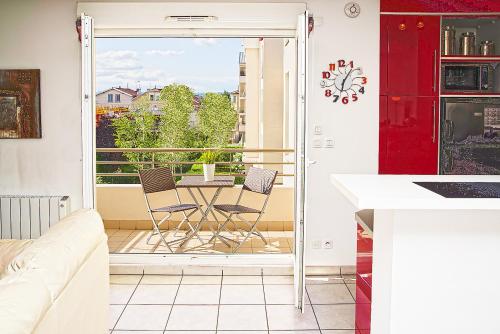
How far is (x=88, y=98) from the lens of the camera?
12.9 ft

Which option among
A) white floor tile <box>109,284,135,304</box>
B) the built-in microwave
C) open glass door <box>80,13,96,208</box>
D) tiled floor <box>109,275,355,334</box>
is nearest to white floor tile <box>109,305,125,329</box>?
tiled floor <box>109,275,355,334</box>

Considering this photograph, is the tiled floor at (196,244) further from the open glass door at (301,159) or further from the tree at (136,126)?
the tree at (136,126)

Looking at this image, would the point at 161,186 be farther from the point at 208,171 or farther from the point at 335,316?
the point at 335,316

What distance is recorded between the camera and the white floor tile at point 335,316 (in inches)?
134

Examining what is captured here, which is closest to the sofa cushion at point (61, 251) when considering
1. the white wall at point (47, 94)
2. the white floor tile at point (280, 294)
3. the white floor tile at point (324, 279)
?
the white floor tile at point (280, 294)

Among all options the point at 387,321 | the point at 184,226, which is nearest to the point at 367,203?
the point at 387,321

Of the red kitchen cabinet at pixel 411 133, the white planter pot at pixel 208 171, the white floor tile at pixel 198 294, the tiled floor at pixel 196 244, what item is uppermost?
the red kitchen cabinet at pixel 411 133

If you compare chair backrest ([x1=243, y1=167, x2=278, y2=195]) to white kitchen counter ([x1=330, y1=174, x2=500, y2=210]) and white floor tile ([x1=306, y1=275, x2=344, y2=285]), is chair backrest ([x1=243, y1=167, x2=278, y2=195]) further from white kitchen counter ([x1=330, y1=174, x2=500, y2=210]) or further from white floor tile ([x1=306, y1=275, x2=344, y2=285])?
white kitchen counter ([x1=330, y1=174, x2=500, y2=210])

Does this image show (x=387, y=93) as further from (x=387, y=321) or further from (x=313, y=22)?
(x=387, y=321)

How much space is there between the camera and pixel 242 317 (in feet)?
11.7

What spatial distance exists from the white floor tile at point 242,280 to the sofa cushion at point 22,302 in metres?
2.66

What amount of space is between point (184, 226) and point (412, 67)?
320cm

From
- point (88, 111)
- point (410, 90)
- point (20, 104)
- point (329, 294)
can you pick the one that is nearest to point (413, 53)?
point (410, 90)

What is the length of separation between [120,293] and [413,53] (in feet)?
9.58
